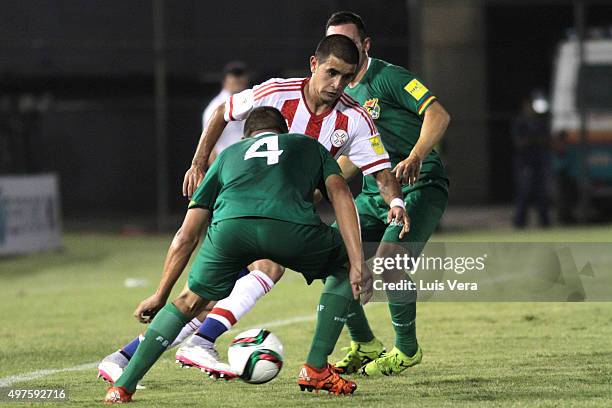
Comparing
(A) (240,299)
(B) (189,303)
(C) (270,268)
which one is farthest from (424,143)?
(B) (189,303)

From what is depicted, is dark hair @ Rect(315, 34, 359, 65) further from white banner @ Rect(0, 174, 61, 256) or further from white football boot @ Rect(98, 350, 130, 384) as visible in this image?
white banner @ Rect(0, 174, 61, 256)

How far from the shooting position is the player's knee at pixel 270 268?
7293mm

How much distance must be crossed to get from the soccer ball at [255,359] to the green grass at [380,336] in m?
0.13

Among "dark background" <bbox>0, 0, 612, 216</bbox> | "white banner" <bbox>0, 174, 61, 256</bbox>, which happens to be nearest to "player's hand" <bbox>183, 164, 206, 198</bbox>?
"white banner" <bbox>0, 174, 61, 256</bbox>

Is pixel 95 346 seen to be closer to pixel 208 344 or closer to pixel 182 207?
pixel 208 344

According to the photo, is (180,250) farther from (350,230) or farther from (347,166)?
(347,166)

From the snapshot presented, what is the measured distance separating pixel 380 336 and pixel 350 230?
3.16 metres

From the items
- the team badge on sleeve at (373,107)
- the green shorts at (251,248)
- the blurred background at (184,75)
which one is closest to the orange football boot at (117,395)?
the green shorts at (251,248)

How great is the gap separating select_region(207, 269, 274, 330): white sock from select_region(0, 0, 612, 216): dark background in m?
15.8

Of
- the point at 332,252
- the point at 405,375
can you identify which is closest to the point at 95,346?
the point at 405,375

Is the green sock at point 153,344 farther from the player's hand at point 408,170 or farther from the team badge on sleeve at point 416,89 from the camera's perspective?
the team badge on sleeve at point 416,89

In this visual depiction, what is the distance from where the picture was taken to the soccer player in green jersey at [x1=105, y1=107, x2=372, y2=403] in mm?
6695

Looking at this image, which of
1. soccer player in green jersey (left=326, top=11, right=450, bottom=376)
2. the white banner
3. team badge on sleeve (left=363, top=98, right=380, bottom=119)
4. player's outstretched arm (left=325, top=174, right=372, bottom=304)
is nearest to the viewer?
player's outstretched arm (left=325, top=174, right=372, bottom=304)

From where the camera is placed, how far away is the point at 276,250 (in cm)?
674
